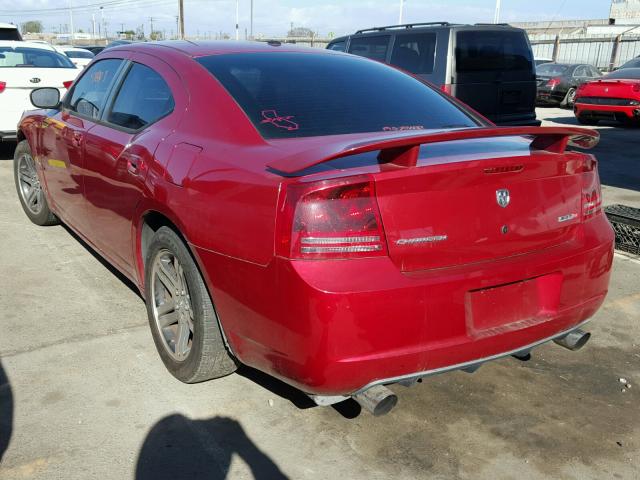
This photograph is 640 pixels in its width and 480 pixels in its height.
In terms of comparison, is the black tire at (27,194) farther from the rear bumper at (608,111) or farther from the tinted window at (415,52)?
the rear bumper at (608,111)

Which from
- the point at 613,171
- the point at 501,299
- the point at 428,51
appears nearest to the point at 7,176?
the point at 428,51

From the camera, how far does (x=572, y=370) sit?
11.1 feet

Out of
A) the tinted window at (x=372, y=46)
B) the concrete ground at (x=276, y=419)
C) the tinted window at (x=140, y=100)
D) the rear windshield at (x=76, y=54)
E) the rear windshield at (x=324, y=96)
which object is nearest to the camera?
the concrete ground at (x=276, y=419)

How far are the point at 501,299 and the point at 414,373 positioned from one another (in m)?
0.46

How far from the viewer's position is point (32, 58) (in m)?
9.86

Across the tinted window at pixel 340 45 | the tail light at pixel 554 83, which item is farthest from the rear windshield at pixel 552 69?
the tinted window at pixel 340 45

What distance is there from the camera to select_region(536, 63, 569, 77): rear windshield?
19281mm

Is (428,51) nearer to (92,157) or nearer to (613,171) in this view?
(613,171)

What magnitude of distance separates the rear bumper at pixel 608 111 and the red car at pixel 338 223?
11426 millimetres

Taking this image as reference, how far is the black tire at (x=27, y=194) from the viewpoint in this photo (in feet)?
18.2

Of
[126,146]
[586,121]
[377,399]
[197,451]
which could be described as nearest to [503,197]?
[377,399]

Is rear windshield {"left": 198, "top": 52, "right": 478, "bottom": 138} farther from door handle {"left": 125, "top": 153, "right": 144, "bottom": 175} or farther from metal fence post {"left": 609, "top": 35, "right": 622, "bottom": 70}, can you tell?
metal fence post {"left": 609, "top": 35, "right": 622, "bottom": 70}

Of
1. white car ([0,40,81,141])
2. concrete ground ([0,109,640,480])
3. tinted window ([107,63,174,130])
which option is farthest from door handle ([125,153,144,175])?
white car ([0,40,81,141])

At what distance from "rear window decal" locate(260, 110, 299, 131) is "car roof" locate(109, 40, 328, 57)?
703 millimetres
